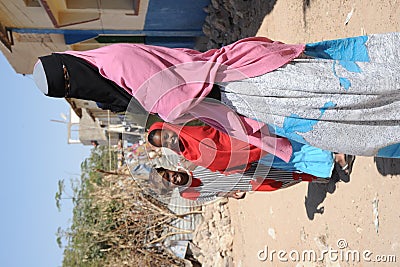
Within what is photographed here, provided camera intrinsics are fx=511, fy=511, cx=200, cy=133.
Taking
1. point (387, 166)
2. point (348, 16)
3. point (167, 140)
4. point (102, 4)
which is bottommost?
point (387, 166)

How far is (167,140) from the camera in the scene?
371 centimetres

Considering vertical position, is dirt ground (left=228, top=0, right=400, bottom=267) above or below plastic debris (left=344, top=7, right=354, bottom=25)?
below

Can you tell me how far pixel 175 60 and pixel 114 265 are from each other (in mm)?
7946

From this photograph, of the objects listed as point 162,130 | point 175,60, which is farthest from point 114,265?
point 175,60

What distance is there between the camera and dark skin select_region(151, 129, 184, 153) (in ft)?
12.0

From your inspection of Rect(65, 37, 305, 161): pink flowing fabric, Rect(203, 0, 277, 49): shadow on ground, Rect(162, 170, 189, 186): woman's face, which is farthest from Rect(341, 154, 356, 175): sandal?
Rect(203, 0, 277, 49): shadow on ground

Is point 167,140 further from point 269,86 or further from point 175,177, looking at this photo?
point 269,86

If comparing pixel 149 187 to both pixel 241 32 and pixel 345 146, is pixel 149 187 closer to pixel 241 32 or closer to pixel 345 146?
pixel 345 146

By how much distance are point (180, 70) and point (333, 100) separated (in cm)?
80

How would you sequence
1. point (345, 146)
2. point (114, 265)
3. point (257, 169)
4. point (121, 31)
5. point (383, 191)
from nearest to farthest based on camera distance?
point (345, 146)
point (383, 191)
point (257, 169)
point (121, 31)
point (114, 265)

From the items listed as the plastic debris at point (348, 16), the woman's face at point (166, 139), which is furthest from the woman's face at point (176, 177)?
the plastic debris at point (348, 16)

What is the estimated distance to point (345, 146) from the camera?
109 inches

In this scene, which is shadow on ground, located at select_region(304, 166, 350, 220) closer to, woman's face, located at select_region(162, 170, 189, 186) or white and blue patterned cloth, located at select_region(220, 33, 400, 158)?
woman's face, located at select_region(162, 170, 189, 186)

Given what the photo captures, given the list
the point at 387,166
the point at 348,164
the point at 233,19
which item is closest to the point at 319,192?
the point at 348,164
